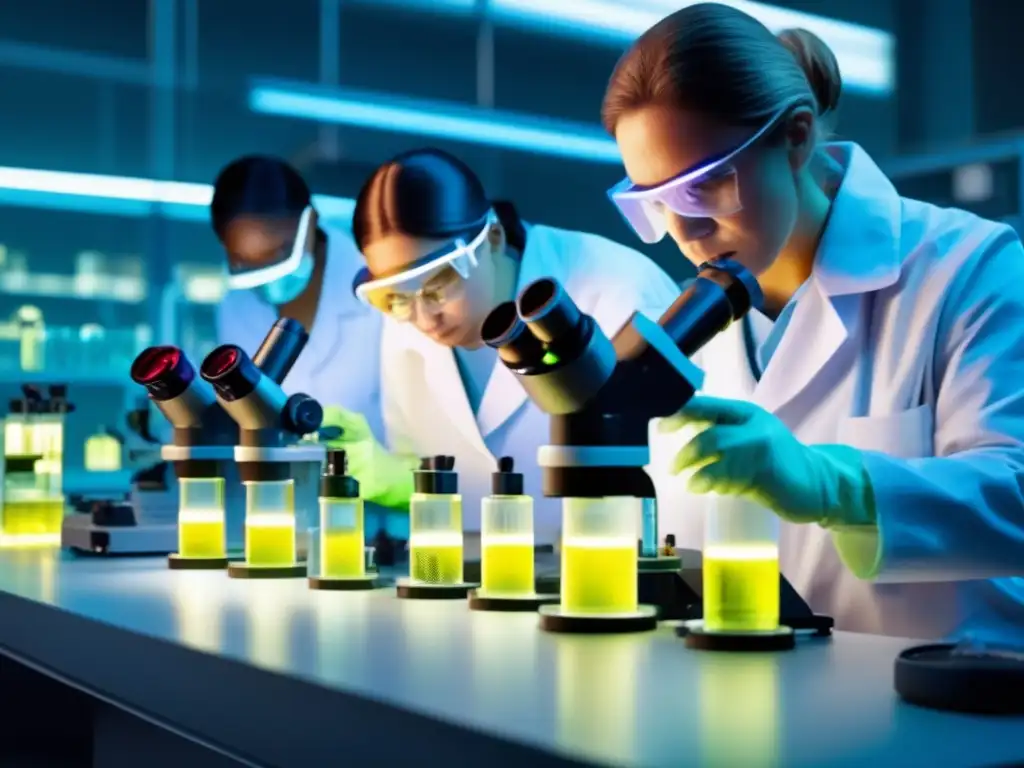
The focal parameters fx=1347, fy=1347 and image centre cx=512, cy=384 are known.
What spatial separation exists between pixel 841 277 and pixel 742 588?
0.71 meters

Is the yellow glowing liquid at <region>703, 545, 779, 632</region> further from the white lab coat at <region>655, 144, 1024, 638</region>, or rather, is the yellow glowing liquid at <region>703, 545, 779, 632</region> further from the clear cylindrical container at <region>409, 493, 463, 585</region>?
the clear cylindrical container at <region>409, 493, 463, 585</region>

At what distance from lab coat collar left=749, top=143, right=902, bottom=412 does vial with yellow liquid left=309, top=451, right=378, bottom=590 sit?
0.65m

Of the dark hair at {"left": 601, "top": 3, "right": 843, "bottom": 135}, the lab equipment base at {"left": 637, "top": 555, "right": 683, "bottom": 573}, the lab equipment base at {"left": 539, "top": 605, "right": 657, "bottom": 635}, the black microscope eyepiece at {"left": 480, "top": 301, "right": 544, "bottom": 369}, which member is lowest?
the lab equipment base at {"left": 539, "top": 605, "right": 657, "bottom": 635}

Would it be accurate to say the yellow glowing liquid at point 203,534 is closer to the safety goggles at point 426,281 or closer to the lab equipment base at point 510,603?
the safety goggles at point 426,281

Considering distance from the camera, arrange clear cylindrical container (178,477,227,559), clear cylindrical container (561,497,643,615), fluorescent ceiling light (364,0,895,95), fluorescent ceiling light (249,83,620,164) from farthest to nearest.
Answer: fluorescent ceiling light (249,83,620,164), fluorescent ceiling light (364,0,895,95), clear cylindrical container (178,477,227,559), clear cylindrical container (561,497,643,615)

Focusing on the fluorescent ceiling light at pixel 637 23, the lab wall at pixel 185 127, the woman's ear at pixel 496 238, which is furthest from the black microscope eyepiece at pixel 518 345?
the lab wall at pixel 185 127

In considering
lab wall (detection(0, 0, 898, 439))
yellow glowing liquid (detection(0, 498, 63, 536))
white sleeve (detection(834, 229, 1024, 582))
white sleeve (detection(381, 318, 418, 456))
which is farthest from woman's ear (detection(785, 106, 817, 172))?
lab wall (detection(0, 0, 898, 439))

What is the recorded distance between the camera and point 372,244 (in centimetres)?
262

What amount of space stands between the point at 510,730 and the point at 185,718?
1.91 ft

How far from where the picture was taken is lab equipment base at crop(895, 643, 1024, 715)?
973 millimetres

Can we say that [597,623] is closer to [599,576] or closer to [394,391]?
[599,576]

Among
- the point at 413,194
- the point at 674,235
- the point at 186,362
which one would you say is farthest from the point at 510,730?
the point at 413,194

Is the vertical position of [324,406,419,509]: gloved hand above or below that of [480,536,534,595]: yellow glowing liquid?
above

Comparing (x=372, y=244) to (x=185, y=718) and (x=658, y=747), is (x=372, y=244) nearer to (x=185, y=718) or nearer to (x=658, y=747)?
(x=185, y=718)
